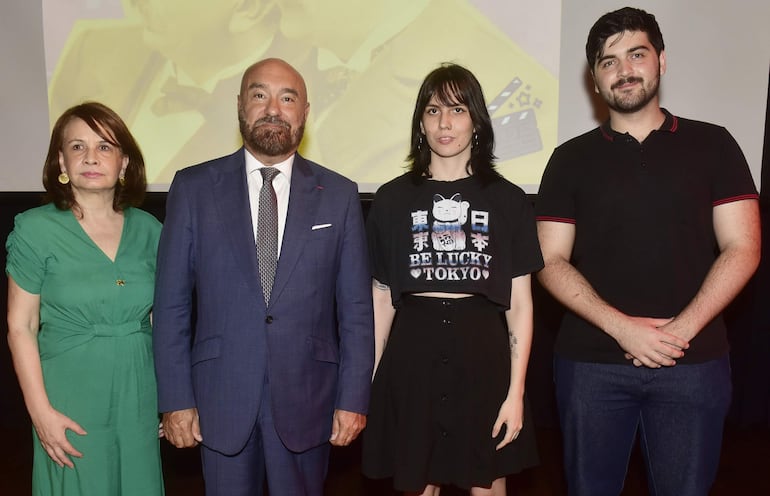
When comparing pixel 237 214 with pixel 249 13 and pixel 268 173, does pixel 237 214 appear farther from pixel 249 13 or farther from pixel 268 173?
pixel 249 13

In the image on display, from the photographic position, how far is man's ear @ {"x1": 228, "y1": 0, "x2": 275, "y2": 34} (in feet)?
10.3

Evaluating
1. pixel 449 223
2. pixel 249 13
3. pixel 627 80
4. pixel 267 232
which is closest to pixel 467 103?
pixel 449 223

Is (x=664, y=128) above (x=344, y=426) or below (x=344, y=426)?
above

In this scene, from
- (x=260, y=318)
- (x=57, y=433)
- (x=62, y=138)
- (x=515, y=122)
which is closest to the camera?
(x=260, y=318)

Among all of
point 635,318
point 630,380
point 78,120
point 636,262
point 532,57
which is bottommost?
point 630,380

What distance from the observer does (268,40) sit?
3.16 m

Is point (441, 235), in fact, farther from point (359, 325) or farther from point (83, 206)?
point (83, 206)

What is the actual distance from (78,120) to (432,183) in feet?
3.71

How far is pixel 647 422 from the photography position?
6.05 feet

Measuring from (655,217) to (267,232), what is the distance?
116 cm

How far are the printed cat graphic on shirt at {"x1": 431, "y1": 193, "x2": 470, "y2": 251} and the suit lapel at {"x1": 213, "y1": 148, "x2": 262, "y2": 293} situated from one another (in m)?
0.55

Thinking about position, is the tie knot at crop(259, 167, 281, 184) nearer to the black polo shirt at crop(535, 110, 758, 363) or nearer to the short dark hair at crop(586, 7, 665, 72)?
the black polo shirt at crop(535, 110, 758, 363)

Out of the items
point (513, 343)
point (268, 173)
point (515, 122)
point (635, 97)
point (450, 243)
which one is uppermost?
point (515, 122)

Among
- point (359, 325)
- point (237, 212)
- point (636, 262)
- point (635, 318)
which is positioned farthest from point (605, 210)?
point (237, 212)
